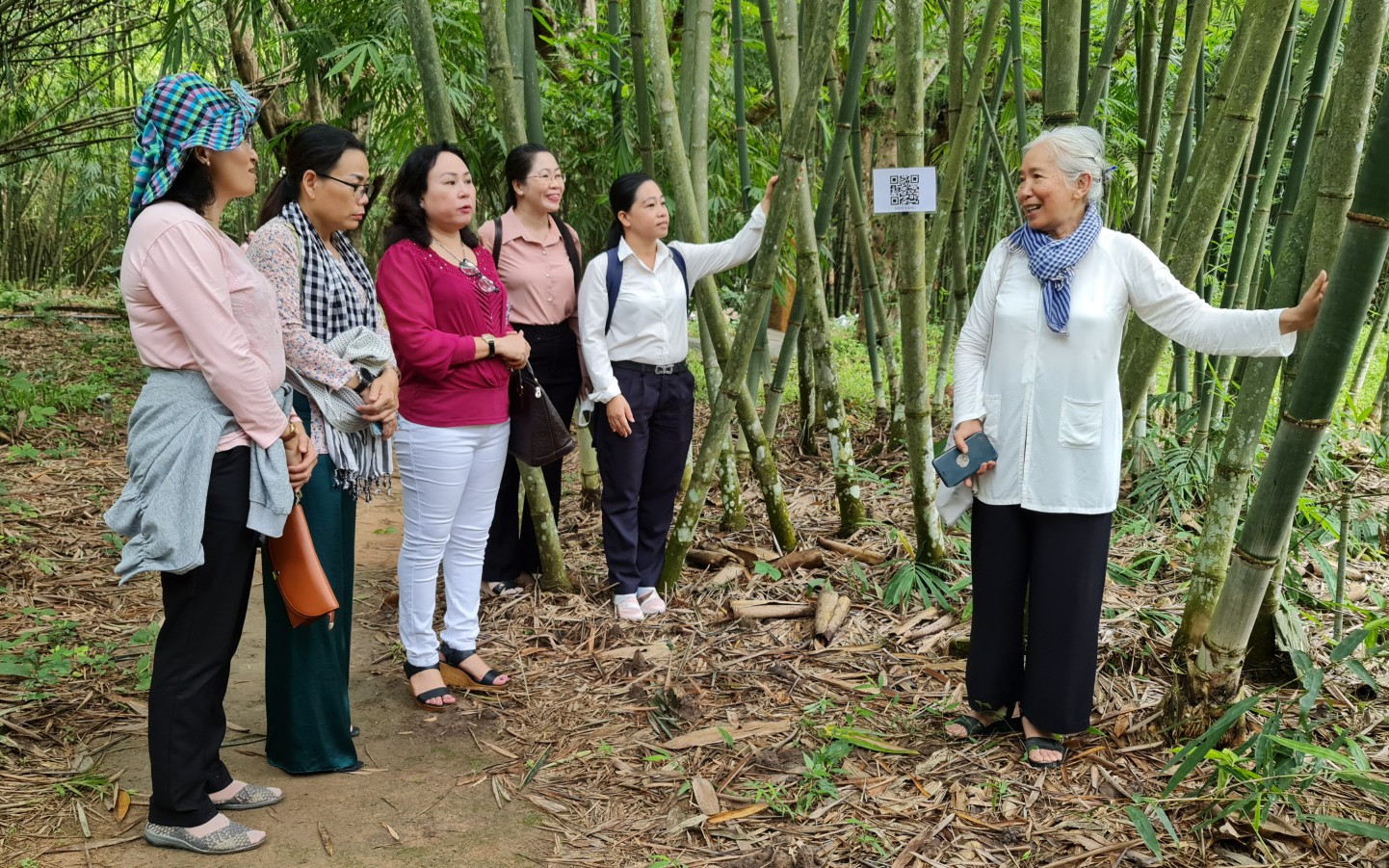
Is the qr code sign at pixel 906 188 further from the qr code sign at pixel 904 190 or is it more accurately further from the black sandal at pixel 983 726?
the black sandal at pixel 983 726

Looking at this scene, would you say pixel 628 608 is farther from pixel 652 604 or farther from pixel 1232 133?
pixel 1232 133

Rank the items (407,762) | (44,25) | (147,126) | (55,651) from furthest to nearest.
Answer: (44,25) < (55,651) < (407,762) < (147,126)

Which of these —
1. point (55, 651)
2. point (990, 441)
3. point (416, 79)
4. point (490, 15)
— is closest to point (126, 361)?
point (416, 79)

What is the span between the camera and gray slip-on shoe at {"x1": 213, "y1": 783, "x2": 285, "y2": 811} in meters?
2.09

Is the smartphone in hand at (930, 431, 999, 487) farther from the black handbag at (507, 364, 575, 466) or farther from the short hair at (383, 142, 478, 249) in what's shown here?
the short hair at (383, 142, 478, 249)

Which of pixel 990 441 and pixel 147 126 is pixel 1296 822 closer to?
pixel 990 441

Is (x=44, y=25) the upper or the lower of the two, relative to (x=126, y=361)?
upper

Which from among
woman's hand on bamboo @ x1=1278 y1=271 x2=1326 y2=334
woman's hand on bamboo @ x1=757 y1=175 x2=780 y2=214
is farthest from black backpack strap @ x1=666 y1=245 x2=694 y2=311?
woman's hand on bamboo @ x1=1278 y1=271 x2=1326 y2=334

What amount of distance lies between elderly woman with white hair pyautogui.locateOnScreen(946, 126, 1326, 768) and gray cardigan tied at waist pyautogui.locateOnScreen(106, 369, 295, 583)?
1484mm

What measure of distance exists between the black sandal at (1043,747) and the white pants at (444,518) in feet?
4.71

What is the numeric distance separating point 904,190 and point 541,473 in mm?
1360

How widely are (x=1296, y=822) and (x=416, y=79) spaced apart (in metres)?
4.27

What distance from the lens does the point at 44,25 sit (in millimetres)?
5375

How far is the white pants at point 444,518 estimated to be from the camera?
2.58 metres
